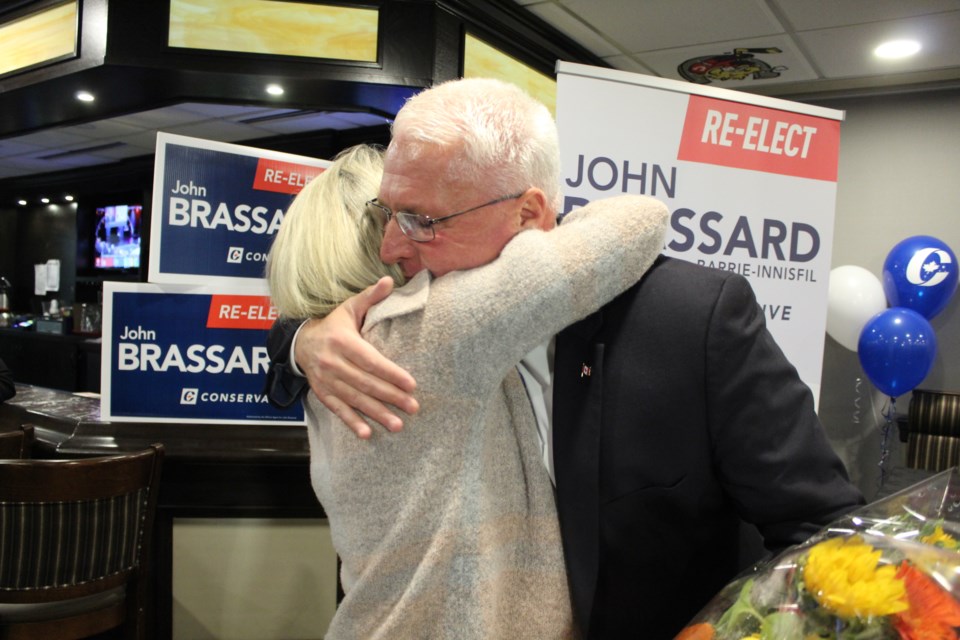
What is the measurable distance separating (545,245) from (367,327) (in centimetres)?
23

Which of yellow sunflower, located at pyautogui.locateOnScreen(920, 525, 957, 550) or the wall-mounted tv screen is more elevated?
the wall-mounted tv screen

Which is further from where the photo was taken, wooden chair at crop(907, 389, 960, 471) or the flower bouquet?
wooden chair at crop(907, 389, 960, 471)

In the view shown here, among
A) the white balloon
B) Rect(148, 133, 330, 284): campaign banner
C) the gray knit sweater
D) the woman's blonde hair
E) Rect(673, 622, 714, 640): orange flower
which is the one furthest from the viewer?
the white balloon

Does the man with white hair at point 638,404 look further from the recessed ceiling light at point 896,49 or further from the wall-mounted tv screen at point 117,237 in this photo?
the wall-mounted tv screen at point 117,237

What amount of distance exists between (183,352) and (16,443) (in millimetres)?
506

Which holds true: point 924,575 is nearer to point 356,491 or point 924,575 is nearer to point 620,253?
point 620,253

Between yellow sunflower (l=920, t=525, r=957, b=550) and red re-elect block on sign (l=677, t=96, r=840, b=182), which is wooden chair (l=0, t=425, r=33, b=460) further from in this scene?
yellow sunflower (l=920, t=525, r=957, b=550)

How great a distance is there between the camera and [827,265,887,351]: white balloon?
4105 millimetres

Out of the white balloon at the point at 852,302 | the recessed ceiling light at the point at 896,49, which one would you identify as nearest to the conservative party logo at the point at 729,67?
the recessed ceiling light at the point at 896,49

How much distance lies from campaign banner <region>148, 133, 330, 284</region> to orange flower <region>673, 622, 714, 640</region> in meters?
1.82

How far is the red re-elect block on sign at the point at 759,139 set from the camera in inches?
71.3

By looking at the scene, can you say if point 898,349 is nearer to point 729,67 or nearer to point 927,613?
point 729,67

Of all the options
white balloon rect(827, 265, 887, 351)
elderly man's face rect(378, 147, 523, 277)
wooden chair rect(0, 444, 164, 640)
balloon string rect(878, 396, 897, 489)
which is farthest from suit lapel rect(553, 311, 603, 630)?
balloon string rect(878, 396, 897, 489)


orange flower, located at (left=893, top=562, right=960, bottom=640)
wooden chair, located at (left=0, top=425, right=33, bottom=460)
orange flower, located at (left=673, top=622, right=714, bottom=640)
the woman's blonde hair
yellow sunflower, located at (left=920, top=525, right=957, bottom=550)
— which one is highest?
the woman's blonde hair
